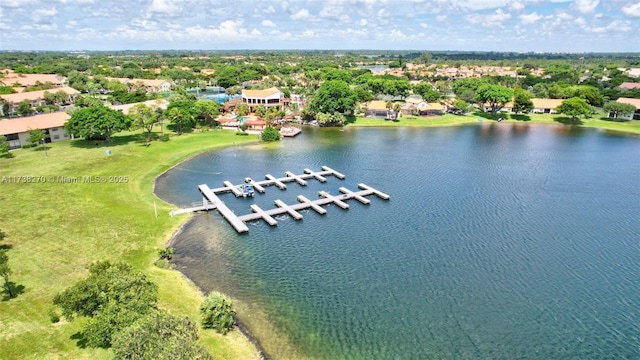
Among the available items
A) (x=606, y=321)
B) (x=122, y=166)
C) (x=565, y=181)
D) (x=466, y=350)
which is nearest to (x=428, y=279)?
(x=466, y=350)

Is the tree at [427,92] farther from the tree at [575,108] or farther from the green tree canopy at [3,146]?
the green tree canopy at [3,146]

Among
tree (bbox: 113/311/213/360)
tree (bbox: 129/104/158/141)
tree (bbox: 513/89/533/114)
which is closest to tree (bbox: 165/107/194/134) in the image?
tree (bbox: 129/104/158/141)

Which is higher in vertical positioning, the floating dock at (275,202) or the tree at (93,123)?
the tree at (93,123)

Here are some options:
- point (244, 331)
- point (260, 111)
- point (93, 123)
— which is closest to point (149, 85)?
point (260, 111)

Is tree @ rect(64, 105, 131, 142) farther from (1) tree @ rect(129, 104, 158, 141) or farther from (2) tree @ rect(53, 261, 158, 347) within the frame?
(2) tree @ rect(53, 261, 158, 347)

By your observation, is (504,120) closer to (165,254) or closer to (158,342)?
(165,254)

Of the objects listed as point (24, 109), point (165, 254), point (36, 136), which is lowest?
point (165, 254)

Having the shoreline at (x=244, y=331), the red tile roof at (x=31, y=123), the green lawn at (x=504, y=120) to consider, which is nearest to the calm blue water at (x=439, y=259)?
the shoreline at (x=244, y=331)
